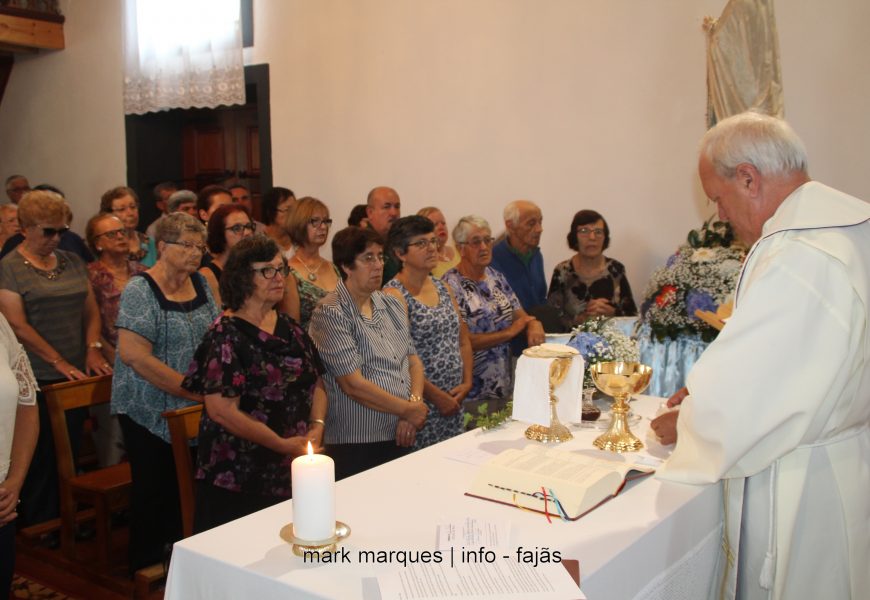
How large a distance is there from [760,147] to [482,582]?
1.34 meters

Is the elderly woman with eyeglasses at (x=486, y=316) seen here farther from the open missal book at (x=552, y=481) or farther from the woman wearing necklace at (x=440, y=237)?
the open missal book at (x=552, y=481)

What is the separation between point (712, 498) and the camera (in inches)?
83.4

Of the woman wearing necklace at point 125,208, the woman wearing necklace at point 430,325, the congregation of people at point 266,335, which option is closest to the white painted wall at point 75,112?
the woman wearing necklace at point 125,208

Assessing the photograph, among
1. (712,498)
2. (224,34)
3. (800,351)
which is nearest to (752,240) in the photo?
(800,351)

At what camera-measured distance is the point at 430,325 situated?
3660 millimetres

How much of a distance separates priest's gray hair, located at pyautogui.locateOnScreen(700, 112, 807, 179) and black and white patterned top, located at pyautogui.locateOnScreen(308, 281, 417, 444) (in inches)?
63.2

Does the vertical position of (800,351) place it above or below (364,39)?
below

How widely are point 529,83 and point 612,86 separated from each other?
0.65 m

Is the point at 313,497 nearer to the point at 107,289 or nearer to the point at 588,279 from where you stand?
the point at 107,289

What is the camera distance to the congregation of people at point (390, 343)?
1.97 metres

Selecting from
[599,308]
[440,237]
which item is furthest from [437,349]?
[440,237]

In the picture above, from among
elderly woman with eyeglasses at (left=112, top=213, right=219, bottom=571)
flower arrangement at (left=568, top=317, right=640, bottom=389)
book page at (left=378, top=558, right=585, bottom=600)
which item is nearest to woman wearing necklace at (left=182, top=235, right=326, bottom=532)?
elderly woman with eyeglasses at (left=112, top=213, right=219, bottom=571)

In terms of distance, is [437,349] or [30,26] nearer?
[437,349]

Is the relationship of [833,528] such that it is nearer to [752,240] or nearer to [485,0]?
[752,240]
